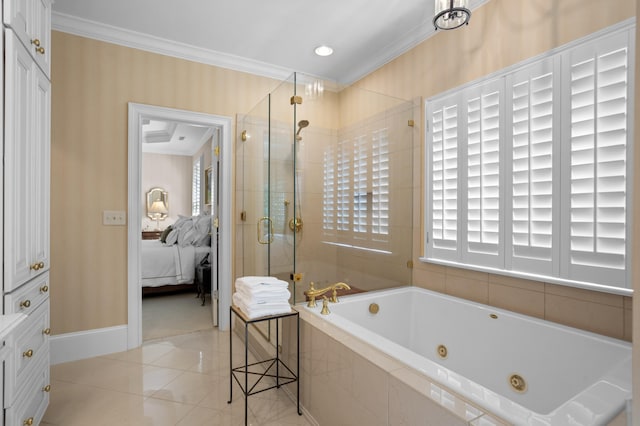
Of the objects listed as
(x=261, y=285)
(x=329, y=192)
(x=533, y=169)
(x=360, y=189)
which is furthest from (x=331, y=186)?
(x=533, y=169)

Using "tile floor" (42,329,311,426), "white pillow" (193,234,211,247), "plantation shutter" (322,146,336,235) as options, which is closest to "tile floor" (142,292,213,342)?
"tile floor" (42,329,311,426)

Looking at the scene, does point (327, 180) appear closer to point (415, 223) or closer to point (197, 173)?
point (415, 223)

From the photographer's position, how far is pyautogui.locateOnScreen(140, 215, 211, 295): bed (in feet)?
14.0

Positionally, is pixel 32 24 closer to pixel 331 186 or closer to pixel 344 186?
pixel 331 186

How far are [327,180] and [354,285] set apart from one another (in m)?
0.77

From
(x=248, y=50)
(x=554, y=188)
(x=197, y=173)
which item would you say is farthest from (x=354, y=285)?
(x=197, y=173)

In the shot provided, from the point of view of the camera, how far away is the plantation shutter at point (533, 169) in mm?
1777

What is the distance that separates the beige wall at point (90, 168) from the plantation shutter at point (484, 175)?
2.50 meters

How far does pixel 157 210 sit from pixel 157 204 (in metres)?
0.13

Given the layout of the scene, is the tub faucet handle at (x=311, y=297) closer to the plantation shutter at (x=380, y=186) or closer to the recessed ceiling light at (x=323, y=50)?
the plantation shutter at (x=380, y=186)

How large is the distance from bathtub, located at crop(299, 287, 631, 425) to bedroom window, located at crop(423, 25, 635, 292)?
0.28 m

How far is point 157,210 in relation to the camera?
712 cm

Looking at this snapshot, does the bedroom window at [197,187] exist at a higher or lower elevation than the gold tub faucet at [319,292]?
higher

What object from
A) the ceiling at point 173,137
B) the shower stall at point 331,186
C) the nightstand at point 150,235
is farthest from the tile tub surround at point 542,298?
the nightstand at point 150,235
